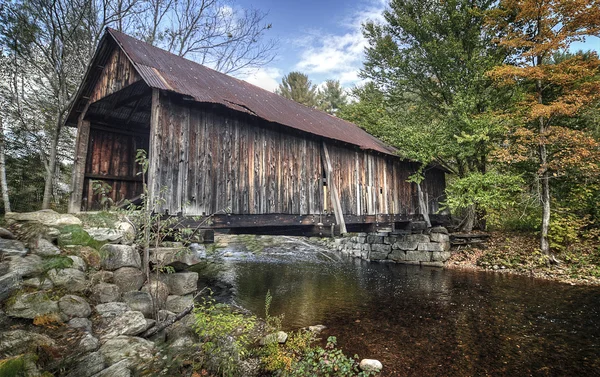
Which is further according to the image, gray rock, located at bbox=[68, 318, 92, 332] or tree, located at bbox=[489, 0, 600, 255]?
tree, located at bbox=[489, 0, 600, 255]

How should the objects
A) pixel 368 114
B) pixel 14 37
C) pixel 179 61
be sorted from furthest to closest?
1. pixel 368 114
2. pixel 14 37
3. pixel 179 61

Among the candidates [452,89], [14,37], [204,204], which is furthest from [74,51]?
[452,89]

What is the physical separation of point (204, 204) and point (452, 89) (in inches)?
487

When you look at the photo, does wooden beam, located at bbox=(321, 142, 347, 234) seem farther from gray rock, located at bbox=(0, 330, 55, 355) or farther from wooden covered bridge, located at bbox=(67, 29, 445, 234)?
gray rock, located at bbox=(0, 330, 55, 355)

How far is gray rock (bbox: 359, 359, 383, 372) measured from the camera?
3.85m

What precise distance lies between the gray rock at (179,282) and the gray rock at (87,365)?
2.33 m

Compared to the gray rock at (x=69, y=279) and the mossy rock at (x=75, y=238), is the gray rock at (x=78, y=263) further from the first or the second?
the mossy rock at (x=75, y=238)

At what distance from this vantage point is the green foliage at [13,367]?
6.51 ft

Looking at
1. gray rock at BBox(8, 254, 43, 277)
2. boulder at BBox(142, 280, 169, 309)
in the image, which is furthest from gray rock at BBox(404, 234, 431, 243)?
gray rock at BBox(8, 254, 43, 277)

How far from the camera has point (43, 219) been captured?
14.0 feet

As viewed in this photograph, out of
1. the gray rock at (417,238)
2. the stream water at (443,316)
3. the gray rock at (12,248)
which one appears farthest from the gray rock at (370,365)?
the gray rock at (417,238)

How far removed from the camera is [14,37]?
841 centimetres

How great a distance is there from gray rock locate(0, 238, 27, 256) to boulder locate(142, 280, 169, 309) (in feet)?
4.84

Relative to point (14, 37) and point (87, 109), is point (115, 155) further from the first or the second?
point (14, 37)
